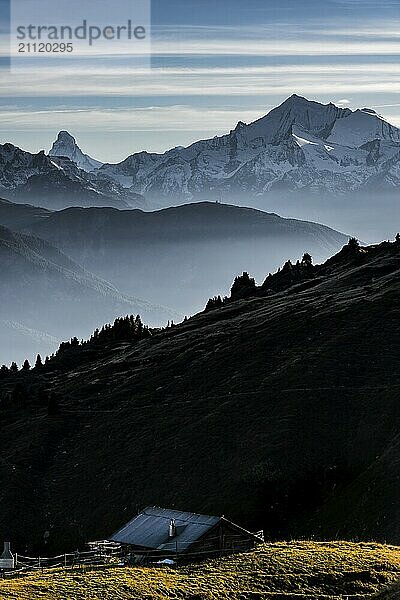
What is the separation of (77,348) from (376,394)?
82.6m

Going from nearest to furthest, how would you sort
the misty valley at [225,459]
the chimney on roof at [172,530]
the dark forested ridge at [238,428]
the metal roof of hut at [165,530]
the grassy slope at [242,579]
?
the grassy slope at [242,579], the misty valley at [225,459], the metal roof of hut at [165,530], the chimney on roof at [172,530], the dark forested ridge at [238,428]

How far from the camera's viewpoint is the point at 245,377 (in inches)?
4382

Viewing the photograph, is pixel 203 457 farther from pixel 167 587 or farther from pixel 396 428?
pixel 167 587

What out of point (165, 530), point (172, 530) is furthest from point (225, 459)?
point (172, 530)

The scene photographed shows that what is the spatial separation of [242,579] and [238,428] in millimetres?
44311

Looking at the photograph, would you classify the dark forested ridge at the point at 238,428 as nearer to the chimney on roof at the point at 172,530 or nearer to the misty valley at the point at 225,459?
the misty valley at the point at 225,459

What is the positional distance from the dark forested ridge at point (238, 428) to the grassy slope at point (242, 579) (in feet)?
47.1

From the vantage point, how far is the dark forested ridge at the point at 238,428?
274ft

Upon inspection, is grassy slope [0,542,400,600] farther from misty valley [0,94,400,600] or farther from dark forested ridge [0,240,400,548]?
dark forested ridge [0,240,400,548]

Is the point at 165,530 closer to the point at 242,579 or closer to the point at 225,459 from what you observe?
the point at 242,579

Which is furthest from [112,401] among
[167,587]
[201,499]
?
[167,587]

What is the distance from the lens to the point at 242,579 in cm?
5416

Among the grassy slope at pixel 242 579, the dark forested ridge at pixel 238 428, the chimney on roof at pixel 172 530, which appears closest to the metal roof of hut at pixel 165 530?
the chimney on roof at pixel 172 530

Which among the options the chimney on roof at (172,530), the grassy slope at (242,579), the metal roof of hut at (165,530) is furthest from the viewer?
the chimney on roof at (172,530)
